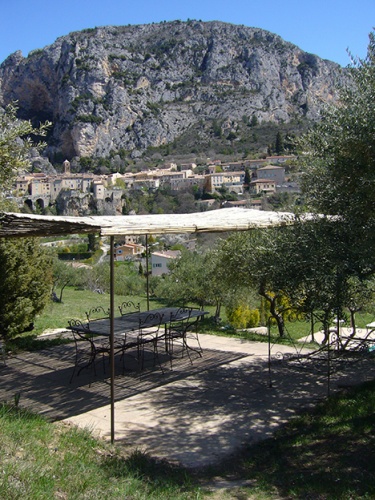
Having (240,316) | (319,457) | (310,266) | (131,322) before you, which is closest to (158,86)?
(240,316)

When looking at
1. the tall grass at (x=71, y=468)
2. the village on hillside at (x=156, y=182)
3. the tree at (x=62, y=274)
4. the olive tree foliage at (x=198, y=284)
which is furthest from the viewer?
the village on hillside at (x=156, y=182)

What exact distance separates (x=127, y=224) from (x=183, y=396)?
2.17 metres

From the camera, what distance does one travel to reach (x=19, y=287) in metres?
7.58

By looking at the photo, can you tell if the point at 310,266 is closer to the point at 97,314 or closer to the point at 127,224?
the point at 127,224

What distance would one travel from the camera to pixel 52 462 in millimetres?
3312

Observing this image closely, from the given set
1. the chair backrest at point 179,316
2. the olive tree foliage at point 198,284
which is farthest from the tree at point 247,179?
the chair backrest at point 179,316

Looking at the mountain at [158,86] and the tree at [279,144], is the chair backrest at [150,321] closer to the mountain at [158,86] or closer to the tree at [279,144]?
the tree at [279,144]

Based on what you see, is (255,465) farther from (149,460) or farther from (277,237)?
(277,237)

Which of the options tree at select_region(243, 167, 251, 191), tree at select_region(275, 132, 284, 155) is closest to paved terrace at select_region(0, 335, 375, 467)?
tree at select_region(275, 132, 284, 155)

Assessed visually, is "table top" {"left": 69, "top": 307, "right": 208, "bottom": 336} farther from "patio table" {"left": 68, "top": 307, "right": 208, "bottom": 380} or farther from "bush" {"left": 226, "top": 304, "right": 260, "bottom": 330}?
"bush" {"left": 226, "top": 304, "right": 260, "bottom": 330}

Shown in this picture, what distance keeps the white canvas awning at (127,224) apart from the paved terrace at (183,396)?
5.97 feet

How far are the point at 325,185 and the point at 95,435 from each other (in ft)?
10.9

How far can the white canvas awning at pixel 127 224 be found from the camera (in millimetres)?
4477

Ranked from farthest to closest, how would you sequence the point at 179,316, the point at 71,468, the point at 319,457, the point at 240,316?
the point at 240,316 → the point at 179,316 → the point at 319,457 → the point at 71,468
